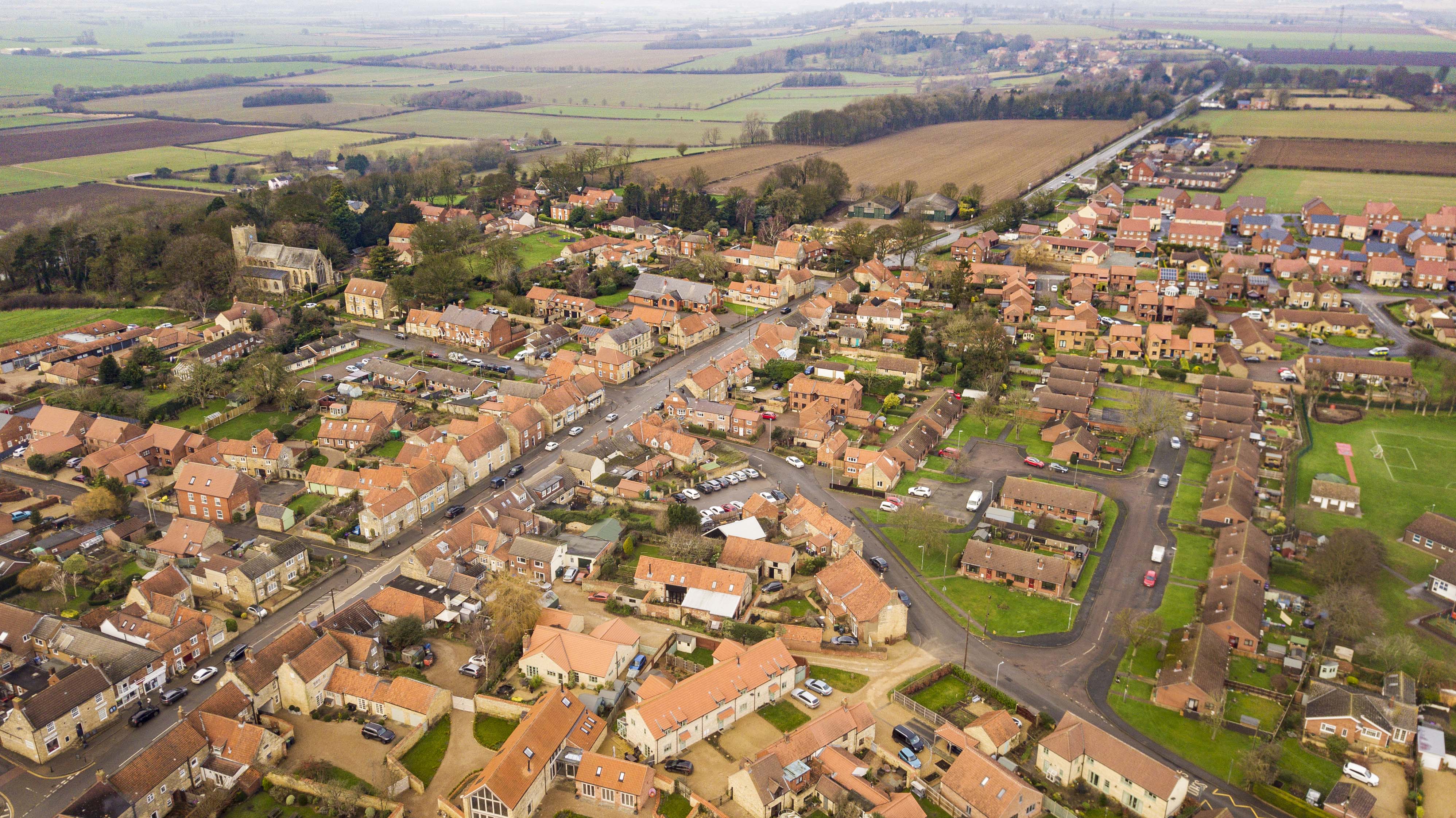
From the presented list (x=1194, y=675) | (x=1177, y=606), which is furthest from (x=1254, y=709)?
(x=1177, y=606)

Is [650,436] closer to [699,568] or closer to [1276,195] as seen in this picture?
[699,568]

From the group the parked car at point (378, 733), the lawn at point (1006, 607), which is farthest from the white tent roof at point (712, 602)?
the parked car at point (378, 733)

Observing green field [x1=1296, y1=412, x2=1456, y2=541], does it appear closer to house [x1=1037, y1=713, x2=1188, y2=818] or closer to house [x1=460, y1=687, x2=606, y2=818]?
house [x1=1037, y1=713, x2=1188, y2=818]

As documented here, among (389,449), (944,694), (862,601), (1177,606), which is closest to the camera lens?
(944,694)

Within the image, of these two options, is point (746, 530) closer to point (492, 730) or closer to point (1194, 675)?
point (492, 730)

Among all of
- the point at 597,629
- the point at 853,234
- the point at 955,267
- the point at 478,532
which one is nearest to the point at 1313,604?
the point at 597,629
